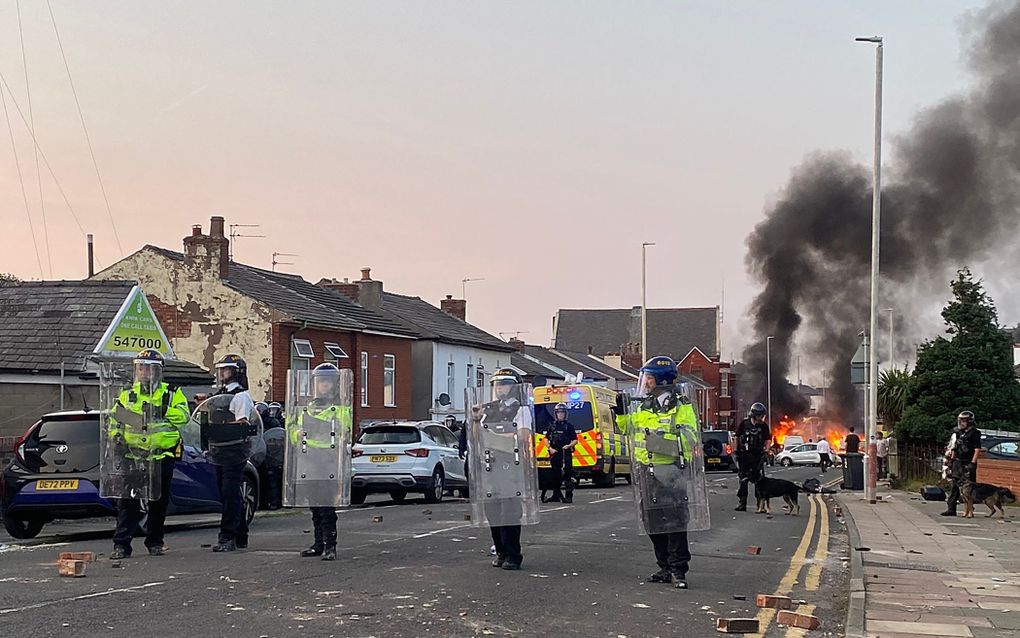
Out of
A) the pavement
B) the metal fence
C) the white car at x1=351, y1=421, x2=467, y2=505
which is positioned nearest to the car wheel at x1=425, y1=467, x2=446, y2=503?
the white car at x1=351, y1=421, x2=467, y2=505

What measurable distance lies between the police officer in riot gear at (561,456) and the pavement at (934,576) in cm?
514

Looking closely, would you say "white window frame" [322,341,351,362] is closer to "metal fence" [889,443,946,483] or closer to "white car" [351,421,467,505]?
"white car" [351,421,467,505]

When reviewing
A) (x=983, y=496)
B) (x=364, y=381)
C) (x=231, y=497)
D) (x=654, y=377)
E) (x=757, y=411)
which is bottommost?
(x=983, y=496)

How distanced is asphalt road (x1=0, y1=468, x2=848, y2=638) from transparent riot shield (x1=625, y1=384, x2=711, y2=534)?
0.60 metres

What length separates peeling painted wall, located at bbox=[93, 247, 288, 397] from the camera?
3331 cm

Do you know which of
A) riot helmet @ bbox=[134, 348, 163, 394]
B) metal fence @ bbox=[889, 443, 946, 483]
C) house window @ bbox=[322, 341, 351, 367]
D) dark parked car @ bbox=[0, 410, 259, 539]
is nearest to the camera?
riot helmet @ bbox=[134, 348, 163, 394]

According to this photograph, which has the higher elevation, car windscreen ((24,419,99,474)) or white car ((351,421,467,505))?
car windscreen ((24,419,99,474))

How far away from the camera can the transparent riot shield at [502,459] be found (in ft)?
34.1

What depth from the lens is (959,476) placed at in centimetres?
1942

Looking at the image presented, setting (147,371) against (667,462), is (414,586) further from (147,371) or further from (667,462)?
(147,371)

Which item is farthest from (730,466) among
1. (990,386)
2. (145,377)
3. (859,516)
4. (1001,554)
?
(145,377)

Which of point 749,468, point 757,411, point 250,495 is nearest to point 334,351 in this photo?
point 749,468

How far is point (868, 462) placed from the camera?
23094 millimetres

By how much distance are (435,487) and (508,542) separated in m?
11.4
